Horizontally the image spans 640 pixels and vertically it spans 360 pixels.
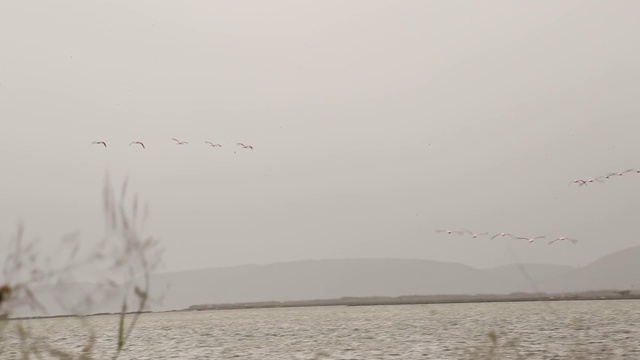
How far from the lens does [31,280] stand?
1795mm

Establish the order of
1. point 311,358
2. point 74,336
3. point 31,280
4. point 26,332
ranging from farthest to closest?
point 74,336 < point 311,358 < point 26,332 < point 31,280

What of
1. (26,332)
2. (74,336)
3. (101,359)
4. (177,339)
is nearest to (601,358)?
(101,359)

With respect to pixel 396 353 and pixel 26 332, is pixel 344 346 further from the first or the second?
pixel 26 332

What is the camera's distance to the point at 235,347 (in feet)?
30.0

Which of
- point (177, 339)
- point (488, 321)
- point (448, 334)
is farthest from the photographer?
point (488, 321)

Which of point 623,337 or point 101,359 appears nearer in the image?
point 101,359

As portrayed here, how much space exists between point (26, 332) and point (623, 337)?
790 centimetres

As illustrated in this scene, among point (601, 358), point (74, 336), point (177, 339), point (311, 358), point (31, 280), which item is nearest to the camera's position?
point (31, 280)

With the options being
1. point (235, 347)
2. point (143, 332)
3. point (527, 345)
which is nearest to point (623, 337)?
point (527, 345)

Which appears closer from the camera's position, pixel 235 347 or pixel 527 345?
pixel 527 345

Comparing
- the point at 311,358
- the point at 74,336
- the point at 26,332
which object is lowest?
the point at 26,332

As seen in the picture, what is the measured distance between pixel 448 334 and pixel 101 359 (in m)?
4.47

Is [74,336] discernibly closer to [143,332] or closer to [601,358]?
[143,332]

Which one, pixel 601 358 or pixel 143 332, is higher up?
pixel 143 332
